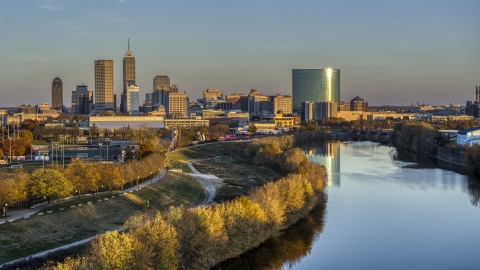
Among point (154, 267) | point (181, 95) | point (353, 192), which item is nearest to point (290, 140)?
point (353, 192)

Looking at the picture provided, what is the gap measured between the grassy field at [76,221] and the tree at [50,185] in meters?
0.40

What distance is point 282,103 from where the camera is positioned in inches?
4707

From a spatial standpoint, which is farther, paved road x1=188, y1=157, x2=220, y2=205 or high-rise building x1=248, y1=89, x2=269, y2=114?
high-rise building x1=248, y1=89, x2=269, y2=114

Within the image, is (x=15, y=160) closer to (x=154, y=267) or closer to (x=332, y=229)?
(x=332, y=229)

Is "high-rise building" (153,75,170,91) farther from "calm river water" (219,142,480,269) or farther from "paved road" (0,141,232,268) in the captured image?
"calm river water" (219,142,480,269)

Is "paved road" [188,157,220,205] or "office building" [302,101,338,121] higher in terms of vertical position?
"office building" [302,101,338,121]

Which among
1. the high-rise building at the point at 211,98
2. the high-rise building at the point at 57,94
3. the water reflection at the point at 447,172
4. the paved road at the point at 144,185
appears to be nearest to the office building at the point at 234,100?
the high-rise building at the point at 211,98

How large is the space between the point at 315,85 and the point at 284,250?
120039 millimetres

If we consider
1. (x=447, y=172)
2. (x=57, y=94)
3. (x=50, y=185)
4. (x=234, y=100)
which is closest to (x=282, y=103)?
(x=234, y=100)

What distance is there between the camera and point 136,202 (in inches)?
762

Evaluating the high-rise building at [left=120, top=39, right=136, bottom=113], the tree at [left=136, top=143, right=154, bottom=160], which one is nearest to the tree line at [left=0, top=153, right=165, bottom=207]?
the tree at [left=136, top=143, right=154, bottom=160]

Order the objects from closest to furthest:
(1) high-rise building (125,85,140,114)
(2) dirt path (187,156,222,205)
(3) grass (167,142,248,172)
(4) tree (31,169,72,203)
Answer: (4) tree (31,169,72,203), (2) dirt path (187,156,222,205), (3) grass (167,142,248,172), (1) high-rise building (125,85,140,114)

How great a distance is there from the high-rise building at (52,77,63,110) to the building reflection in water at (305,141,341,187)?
100.0m

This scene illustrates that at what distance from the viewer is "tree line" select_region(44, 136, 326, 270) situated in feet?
36.0
